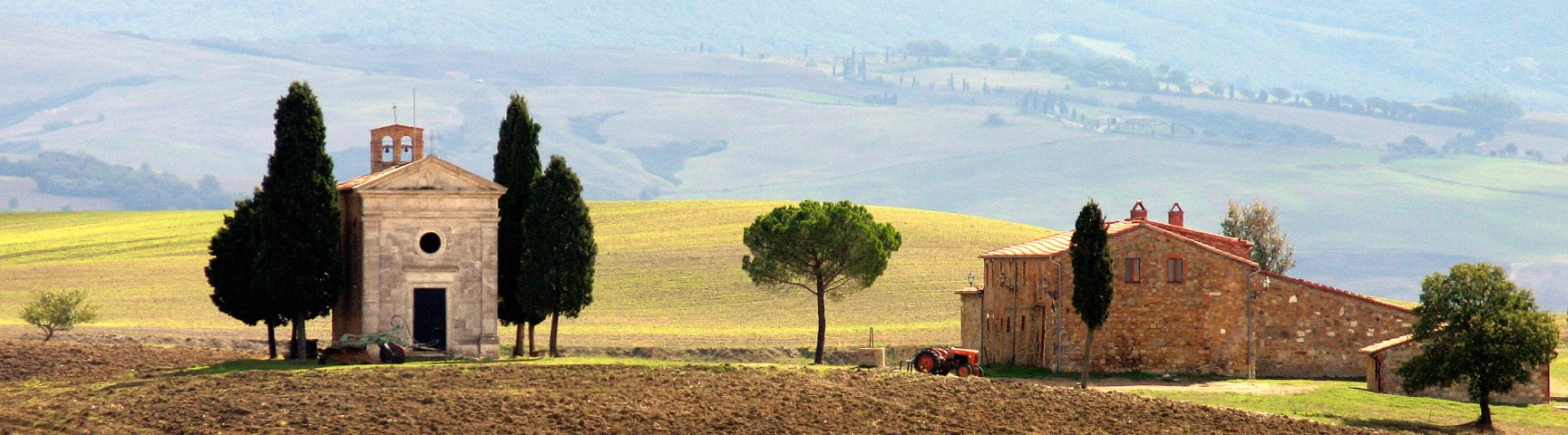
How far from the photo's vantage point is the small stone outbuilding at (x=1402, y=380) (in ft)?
201

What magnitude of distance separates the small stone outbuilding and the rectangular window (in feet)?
22.3

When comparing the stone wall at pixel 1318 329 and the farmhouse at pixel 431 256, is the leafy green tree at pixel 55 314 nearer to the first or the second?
the farmhouse at pixel 431 256

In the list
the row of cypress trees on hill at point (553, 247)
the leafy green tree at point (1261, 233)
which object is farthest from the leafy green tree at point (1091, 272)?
the leafy green tree at point (1261, 233)

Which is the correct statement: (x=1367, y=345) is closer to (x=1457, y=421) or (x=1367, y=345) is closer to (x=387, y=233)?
(x=1457, y=421)

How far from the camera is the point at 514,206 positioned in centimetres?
6656

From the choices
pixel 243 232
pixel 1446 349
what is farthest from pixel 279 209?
pixel 1446 349

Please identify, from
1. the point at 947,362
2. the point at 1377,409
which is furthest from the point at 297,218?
the point at 1377,409

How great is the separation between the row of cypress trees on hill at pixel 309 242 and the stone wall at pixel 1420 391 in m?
25.6

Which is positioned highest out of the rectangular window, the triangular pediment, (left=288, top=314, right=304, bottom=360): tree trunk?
the triangular pediment

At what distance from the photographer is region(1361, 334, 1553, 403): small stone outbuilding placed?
61.4 meters

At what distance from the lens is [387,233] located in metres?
63.1

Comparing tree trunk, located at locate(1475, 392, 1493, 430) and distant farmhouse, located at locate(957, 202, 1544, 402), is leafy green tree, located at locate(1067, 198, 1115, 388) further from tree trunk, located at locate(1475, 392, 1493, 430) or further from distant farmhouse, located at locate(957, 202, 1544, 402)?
tree trunk, located at locate(1475, 392, 1493, 430)

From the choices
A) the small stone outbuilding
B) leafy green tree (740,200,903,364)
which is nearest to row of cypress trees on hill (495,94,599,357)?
leafy green tree (740,200,903,364)

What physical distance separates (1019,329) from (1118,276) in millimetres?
5202
